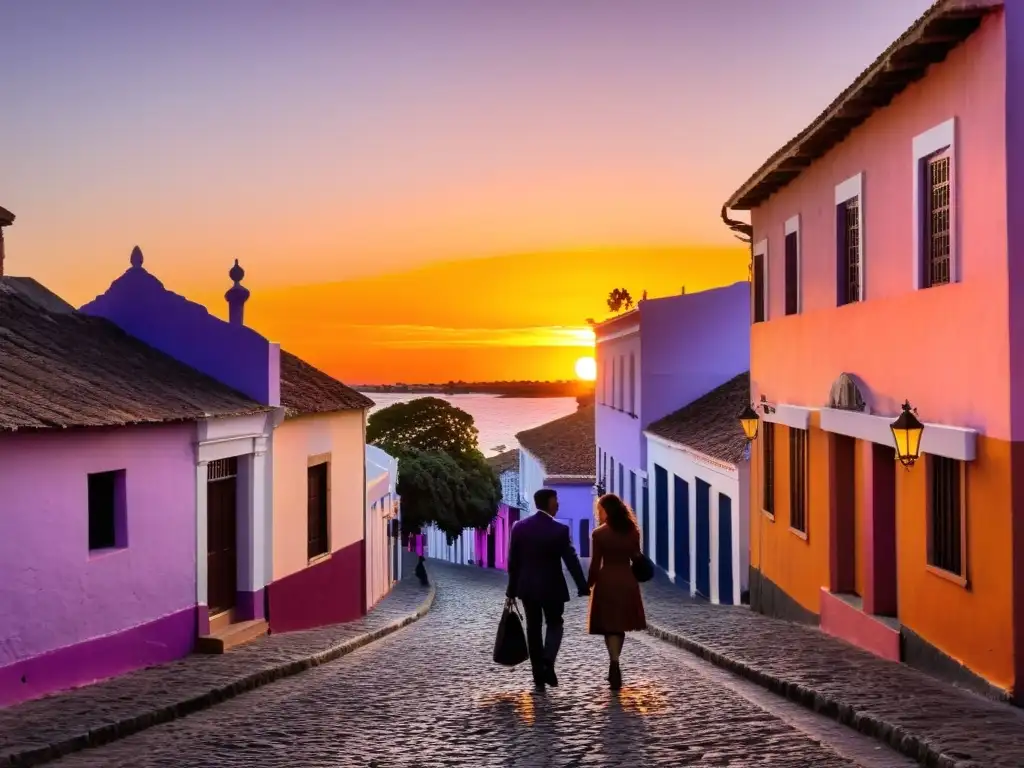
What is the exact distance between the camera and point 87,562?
1166 centimetres

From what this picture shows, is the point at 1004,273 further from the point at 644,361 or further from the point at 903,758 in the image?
the point at 644,361

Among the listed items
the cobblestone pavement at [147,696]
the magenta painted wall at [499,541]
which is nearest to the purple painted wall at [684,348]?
the cobblestone pavement at [147,696]

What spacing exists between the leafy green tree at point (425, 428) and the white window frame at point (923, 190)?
140ft

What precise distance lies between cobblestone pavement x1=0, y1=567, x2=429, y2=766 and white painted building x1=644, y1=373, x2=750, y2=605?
26.9ft

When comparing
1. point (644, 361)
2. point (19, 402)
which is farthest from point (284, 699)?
point (644, 361)

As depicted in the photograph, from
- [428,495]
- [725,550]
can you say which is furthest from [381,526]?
[428,495]

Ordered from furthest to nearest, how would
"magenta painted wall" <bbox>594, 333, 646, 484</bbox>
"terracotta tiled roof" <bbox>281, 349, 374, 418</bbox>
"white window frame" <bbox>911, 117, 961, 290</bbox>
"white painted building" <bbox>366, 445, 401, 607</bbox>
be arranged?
"magenta painted wall" <bbox>594, 333, 646, 484</bbox>
"white painted building" <bbox>366, 445, 401, 607</bbox>
"terracotta tiled roof" <bbox>281, 349, 374, 418</bbox>
"white window frame" <bbox>911, 117, 961, 290</bbox>

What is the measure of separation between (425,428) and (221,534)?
3952cm

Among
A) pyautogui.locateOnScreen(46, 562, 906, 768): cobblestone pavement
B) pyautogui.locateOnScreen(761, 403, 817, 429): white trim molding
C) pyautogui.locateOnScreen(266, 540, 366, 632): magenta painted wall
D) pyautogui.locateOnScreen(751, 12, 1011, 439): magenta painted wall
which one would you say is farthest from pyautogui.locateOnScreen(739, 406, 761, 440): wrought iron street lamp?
pyautogui.locateOnScreen(266, 540, 366, 632): magenta painted wall

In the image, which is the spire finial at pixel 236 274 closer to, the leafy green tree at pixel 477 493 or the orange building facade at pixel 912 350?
the orange building facade at pixel 912 350

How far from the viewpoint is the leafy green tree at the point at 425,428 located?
177 feet

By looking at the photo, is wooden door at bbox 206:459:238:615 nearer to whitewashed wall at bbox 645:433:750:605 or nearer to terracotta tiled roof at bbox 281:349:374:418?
terracotta tiled roof at bbox 281:349:374:418

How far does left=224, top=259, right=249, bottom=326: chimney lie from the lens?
683 inches

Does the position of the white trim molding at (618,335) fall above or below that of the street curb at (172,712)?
above
